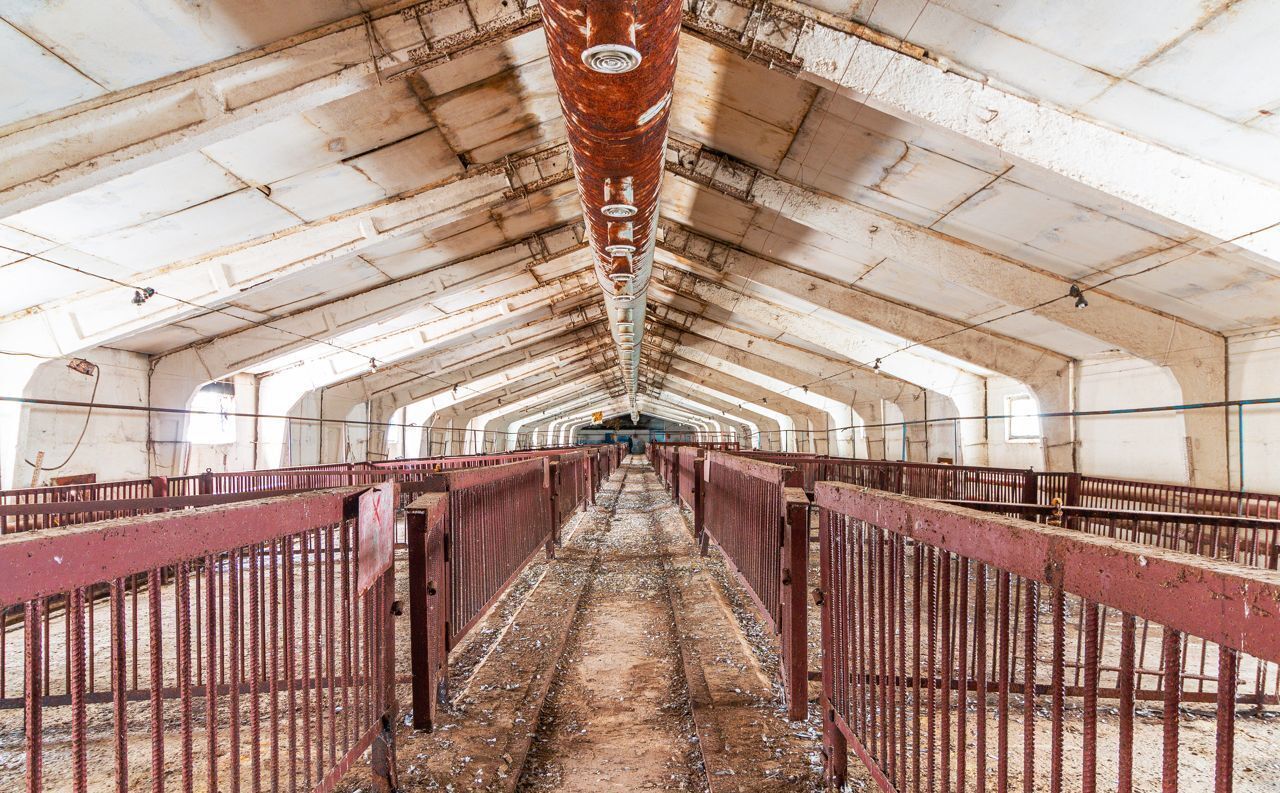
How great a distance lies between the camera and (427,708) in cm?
351

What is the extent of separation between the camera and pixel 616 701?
13.0 feet

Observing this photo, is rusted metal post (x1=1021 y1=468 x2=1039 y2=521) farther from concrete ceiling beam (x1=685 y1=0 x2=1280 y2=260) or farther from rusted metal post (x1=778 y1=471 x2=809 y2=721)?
rusted metal post (x1=778 y1=471 x2=809 y2=721)

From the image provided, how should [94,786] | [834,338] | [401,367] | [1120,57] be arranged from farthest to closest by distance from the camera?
[401,367] → [834,338] → [1120,57] → [94,786]

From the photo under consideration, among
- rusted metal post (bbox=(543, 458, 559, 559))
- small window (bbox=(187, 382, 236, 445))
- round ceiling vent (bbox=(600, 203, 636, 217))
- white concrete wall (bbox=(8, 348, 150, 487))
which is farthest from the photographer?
small window (bbox=(187, 382, 236, 445))

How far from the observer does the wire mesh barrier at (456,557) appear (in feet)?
11.4

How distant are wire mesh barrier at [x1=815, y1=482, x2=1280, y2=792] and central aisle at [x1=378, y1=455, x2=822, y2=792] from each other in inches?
23.4

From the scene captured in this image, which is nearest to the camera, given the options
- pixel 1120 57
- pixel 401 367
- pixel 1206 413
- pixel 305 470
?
pixel 1120 57

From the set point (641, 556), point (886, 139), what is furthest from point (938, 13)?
point (641, 556)

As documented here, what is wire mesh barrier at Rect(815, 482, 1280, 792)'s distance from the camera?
119 centimetres

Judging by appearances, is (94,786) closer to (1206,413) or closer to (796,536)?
(796,536)

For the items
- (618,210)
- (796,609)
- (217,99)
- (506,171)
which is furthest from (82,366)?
(796,609)

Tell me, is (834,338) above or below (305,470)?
above

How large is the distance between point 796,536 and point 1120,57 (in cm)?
451

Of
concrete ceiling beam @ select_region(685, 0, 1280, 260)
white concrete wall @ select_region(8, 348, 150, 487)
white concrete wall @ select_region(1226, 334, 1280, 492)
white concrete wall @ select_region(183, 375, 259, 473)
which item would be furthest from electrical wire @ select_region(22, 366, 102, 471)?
white concrete wall @ select_region(1226, 334, 1280, 492)
